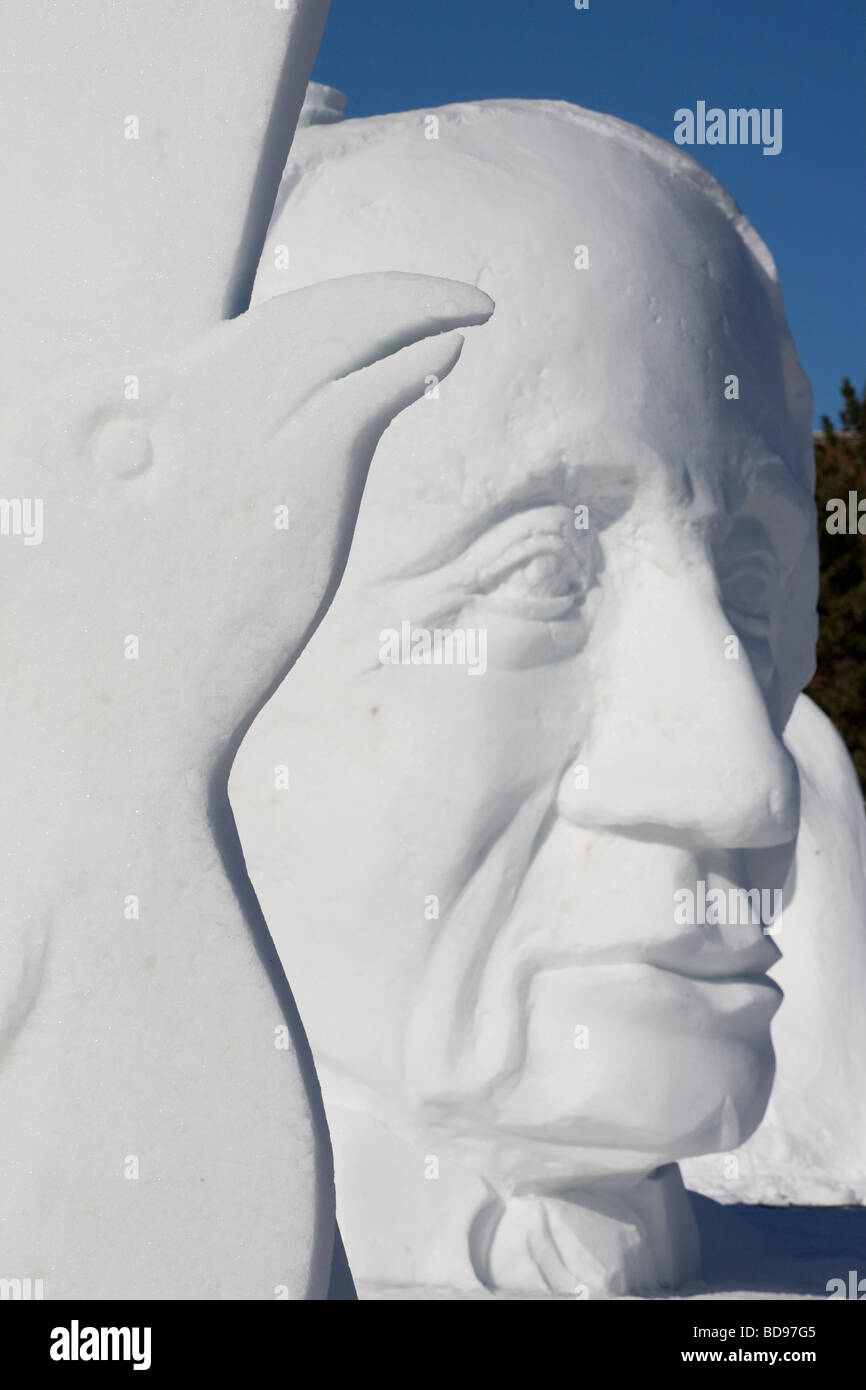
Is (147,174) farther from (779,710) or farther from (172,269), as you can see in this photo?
(779,710)

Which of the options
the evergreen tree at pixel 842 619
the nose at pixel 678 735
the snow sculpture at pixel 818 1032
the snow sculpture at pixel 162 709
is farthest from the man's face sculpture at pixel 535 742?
the evergreen tree at pixel 842 619

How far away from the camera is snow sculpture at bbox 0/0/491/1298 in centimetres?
232

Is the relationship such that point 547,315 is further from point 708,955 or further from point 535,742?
point 708,955

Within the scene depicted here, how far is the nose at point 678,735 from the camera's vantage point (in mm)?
3605

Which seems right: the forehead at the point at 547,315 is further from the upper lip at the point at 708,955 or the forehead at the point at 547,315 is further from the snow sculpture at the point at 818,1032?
the snow sculpture at the point at 818,1032

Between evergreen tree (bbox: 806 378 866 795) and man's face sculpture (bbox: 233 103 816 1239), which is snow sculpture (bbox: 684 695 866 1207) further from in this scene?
evergreen tree (bbox: 806 378 866 795)

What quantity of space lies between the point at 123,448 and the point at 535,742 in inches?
61.8

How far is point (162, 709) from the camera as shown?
7.76 feet

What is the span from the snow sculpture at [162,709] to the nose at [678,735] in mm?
1415

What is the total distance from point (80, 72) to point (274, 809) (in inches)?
70.2

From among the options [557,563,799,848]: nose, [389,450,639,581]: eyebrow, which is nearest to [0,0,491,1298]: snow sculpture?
[389,450,639,581]: eyebrow

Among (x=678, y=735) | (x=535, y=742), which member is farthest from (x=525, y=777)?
(x=678, y=735)

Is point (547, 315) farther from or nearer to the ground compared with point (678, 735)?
farther from the ground

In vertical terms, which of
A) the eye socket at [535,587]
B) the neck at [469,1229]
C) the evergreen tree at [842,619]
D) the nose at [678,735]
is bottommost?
the neck at [469,1229]
